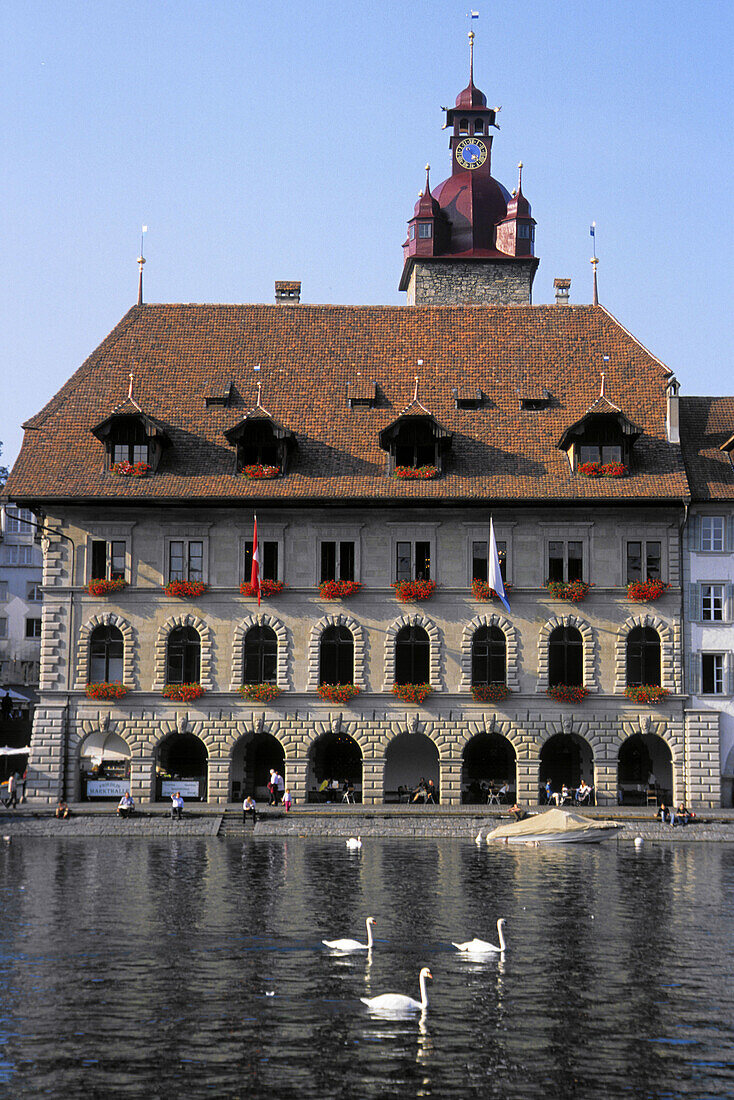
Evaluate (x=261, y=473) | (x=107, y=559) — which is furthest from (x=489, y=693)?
(x=107, y=559)

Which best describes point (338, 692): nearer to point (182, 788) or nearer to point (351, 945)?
point (182, 788)

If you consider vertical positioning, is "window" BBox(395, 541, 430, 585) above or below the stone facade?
below

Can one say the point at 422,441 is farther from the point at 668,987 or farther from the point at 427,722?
the point at 668,987

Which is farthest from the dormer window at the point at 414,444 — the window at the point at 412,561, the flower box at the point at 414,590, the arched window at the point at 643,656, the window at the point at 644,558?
the arched window at the point at 643,656

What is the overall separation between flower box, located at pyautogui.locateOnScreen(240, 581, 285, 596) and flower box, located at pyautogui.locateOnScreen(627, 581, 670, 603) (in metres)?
14.9

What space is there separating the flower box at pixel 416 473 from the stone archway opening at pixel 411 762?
11333 mm

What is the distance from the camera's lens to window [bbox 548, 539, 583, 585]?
57.0m

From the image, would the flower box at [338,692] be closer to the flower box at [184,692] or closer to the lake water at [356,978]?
the flower box at [184,692]

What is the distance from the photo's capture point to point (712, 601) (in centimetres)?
5688

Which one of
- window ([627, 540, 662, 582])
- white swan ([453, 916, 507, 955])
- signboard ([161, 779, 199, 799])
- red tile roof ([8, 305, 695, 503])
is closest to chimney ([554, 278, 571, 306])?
red tile roof ([8, 305, 695, 503])

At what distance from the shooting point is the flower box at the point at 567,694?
5572cm

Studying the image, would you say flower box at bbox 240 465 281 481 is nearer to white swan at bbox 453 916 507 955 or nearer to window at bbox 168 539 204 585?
window at bbox 168 539 204 585

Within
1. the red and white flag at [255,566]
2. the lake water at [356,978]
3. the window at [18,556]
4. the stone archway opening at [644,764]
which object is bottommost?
the lake water at [356,978]

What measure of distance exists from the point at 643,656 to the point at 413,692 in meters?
9.99
